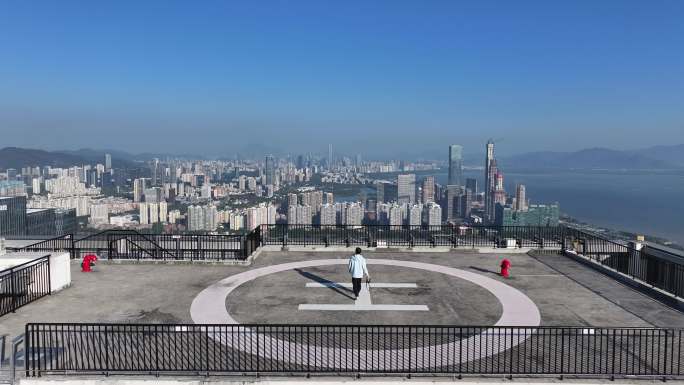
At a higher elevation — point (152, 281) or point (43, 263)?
point (43, 263)

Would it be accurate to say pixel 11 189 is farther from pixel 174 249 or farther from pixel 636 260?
pixel 636 260

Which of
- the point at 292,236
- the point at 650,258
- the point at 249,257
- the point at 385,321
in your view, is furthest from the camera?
the point at 292,236

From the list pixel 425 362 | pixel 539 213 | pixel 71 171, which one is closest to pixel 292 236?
pixel 425 362

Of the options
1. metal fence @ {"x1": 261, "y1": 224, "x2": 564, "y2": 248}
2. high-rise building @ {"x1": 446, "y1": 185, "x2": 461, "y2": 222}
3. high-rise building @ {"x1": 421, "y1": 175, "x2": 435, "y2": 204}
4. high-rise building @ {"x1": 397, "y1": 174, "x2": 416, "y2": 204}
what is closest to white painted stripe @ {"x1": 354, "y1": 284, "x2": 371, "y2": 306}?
metal fence @ {"x1": 261, "y1": 224, "x2": 564, "y2": 248}

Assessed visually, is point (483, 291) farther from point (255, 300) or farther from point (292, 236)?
point (292, 236)

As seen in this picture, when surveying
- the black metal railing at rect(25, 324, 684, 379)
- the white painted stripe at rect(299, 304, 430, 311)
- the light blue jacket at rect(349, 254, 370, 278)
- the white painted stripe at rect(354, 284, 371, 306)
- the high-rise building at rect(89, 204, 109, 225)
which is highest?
the light blue jacket at rect(349, 254, 370, 278)

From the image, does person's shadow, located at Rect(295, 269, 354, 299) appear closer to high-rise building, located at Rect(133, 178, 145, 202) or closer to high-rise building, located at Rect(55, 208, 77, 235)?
high-rise building, located at Rect(55, 208, 77, 235)
